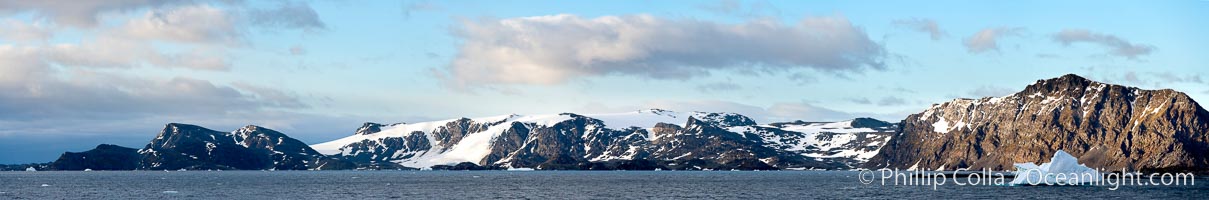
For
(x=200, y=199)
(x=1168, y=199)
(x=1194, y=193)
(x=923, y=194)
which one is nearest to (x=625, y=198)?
(x=923, y=194)

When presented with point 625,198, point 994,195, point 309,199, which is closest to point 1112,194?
point 994,195

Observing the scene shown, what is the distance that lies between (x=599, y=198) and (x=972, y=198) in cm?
6242

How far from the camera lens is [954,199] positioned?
6870 inches

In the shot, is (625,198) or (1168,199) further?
(625,198)

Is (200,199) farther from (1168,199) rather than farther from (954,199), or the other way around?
(1168,199)

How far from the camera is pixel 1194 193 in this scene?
19462cm

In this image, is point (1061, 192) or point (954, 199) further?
point (1061, 192)

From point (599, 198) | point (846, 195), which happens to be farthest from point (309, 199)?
point (846, 195)

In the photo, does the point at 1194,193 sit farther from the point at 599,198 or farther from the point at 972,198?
the point at 599,198

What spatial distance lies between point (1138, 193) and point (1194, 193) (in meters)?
9.80

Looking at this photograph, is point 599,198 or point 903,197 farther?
point 599,198

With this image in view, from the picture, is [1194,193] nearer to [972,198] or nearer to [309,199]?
[972,198]

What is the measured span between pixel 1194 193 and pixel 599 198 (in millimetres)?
102315

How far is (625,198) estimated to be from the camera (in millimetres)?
195625
